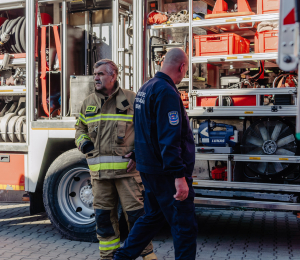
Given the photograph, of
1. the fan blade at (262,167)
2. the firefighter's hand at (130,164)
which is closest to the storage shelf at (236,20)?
the fan blade at (262,167)

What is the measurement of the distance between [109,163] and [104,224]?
59 centimetres

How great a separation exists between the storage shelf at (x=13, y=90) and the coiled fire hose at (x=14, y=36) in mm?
497

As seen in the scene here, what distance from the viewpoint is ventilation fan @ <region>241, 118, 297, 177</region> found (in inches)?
199

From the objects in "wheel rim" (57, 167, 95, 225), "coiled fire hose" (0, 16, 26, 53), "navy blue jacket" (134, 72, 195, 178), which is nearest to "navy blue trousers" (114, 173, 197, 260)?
→ "navy blue jacket" (134, 72, 195, 178)

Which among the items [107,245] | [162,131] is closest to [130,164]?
[107,245]

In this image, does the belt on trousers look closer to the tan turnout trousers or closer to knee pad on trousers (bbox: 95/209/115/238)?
the tan turnout trousers

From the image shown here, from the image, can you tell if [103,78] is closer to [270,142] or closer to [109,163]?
[109,163]

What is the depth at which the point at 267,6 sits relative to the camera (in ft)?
16.4

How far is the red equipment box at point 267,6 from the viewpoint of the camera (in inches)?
195

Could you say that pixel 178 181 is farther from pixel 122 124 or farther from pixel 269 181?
pixel 269 181

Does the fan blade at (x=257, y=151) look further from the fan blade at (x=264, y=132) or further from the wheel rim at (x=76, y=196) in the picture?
the wheel rim at (x=76, y=196)

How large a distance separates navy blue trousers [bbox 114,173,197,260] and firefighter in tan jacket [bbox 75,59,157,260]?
0.68m

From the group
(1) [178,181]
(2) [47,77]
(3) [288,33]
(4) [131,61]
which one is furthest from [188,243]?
(2) [47,77]

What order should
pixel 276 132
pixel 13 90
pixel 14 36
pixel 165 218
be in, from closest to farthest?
pixel 165 218 < pixel 276 132 < pixel 13 90 < pixel 14 36
